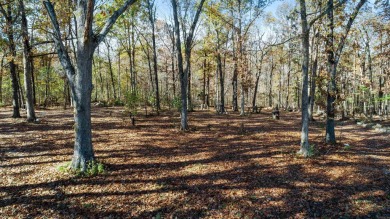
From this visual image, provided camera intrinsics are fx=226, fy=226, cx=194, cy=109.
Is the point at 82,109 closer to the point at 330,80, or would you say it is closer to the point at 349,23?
the point at 330,80

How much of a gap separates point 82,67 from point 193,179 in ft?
15.4

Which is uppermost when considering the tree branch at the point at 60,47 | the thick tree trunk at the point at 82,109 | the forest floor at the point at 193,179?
the tree branch at the point at 60,47

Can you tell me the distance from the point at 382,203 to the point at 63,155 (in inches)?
384

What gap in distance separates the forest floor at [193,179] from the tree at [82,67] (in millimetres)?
852

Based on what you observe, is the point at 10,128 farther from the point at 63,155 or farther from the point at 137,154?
the point at 137,154

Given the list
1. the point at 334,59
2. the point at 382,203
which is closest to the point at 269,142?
the point at 334,59

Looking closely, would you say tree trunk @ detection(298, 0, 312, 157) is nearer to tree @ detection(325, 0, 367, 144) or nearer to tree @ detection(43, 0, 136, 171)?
tree @ detection(325, 0, 367, 144)

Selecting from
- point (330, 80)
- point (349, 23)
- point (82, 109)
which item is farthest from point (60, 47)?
point (349, 23)

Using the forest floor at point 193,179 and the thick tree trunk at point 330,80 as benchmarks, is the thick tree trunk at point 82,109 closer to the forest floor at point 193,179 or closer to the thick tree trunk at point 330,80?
the forest floor at point 193,179

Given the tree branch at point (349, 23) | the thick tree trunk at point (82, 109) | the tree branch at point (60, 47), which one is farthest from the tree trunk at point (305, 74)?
the tree branch at point (60, 47)

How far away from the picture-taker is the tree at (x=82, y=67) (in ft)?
21.5

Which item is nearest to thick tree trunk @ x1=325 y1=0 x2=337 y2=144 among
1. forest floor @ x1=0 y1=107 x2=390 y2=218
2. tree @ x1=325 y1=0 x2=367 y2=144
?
tree @ x1=325 y1=0 x2=367 y2=144

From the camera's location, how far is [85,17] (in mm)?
6633

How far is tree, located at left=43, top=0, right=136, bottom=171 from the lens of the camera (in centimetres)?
656
